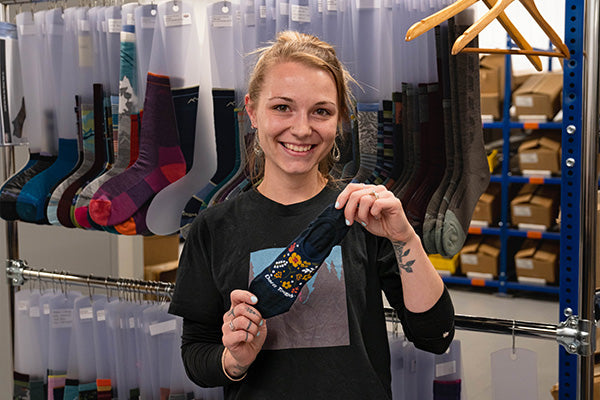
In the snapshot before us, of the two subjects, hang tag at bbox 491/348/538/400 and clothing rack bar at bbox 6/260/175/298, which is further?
clothing rack bar at bbox 6/260/175/298

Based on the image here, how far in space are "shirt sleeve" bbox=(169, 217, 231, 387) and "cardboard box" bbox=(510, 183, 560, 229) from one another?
501 cm

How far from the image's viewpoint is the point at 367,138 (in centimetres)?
202

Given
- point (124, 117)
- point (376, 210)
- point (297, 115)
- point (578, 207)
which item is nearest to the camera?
point (376, 210)

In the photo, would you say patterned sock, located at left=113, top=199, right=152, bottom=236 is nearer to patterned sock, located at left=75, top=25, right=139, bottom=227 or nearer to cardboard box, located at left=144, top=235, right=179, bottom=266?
patterned sock, located at left=75, top=25, right=139, bottom=227

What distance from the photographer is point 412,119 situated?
1.97 metres

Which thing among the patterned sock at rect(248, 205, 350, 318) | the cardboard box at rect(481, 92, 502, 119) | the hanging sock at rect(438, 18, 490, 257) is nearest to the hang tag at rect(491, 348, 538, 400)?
the hanging sock at rect(438, 18, 490, 257)

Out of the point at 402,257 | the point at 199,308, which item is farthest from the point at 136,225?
the point at 402,257

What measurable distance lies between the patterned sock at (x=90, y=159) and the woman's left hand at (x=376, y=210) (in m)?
1.25

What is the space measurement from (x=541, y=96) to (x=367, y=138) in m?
4.34

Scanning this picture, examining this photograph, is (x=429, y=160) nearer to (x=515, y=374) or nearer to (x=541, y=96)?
(x=515, y=374)

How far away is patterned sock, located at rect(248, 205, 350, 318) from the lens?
139 centimetres

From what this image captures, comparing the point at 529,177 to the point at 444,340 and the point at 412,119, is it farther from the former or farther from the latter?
the point at 444,340

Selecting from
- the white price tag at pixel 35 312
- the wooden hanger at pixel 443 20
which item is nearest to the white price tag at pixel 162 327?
the white price tag at pixel 35 312

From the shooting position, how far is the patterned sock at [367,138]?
2.01m
